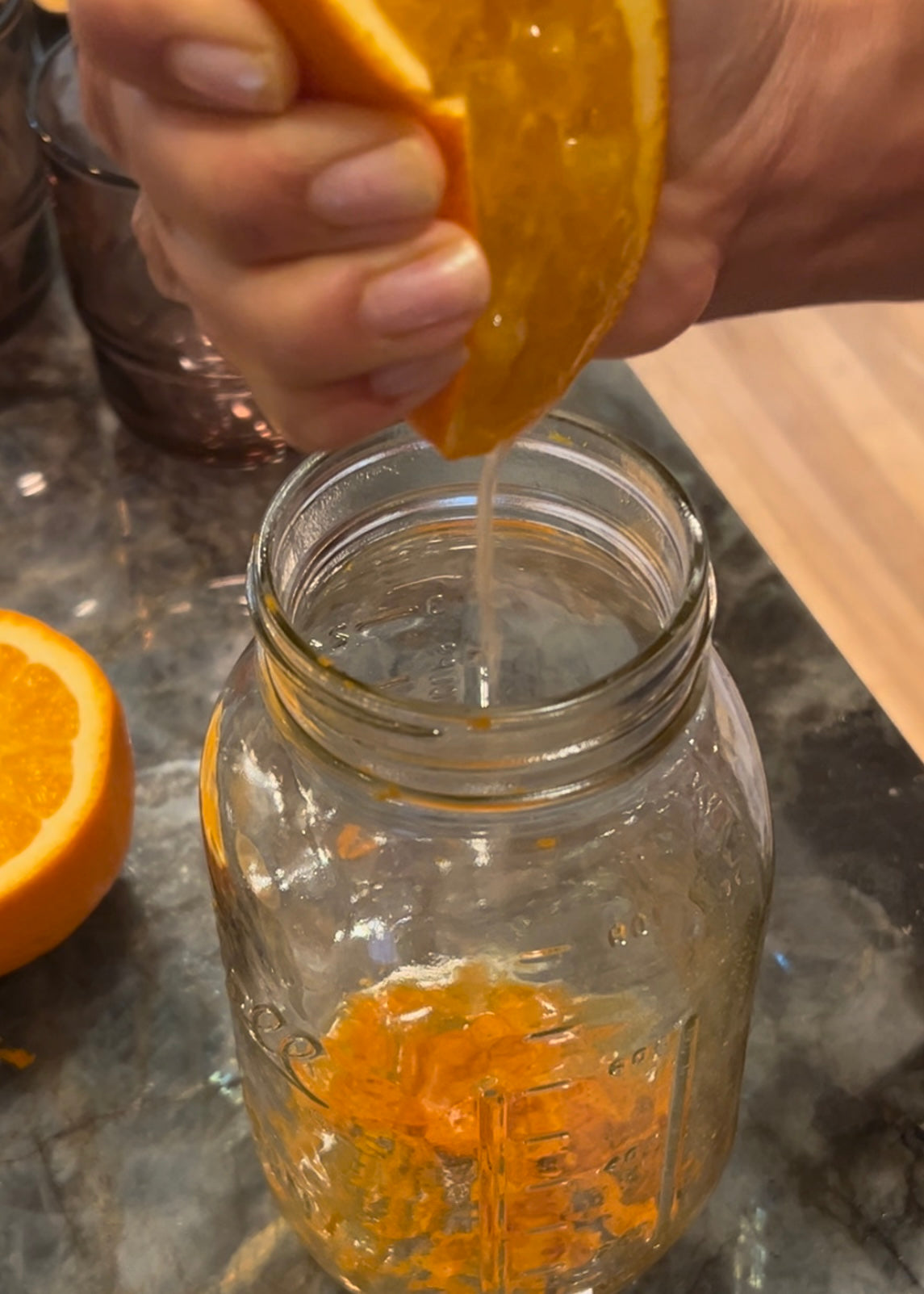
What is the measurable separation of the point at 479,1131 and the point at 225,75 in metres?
0.36

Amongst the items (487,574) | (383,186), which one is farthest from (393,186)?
(487,574)

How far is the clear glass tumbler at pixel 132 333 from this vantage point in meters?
0.77

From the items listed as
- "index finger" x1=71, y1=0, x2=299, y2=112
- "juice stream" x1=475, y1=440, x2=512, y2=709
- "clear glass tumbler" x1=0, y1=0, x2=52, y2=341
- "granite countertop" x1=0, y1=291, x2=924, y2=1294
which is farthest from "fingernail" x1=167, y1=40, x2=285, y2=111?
"clear glass tumbler" x1=0, y1=0, x2=52, y2=341

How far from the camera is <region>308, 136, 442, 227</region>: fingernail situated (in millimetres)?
331

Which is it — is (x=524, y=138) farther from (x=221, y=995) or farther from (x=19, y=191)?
(x=19, y=191)

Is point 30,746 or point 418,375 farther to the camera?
point 30,746

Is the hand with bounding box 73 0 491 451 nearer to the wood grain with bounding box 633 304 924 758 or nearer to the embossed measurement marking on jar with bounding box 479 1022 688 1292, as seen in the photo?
the embossed measurement marking on jar with bounding box 479 1022 688 1292

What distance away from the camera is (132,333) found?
0.82 meters

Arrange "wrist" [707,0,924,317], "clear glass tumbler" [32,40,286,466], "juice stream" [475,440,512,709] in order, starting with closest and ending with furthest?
"juice stream" [475,440,512,709] → "wrist" [707,0,924,317] → "clear glass tumbler" [32,40,286,466]

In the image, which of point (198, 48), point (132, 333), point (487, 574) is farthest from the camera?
point (132, 333)

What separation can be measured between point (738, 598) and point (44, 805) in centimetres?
40

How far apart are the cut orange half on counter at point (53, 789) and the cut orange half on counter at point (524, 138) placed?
0.92 feet

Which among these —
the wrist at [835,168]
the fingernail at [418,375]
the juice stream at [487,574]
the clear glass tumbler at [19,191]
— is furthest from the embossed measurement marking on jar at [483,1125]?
the clear glass tumbler at [19,191]

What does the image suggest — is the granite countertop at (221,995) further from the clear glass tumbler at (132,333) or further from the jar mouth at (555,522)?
the jar mouth at (555,522)
